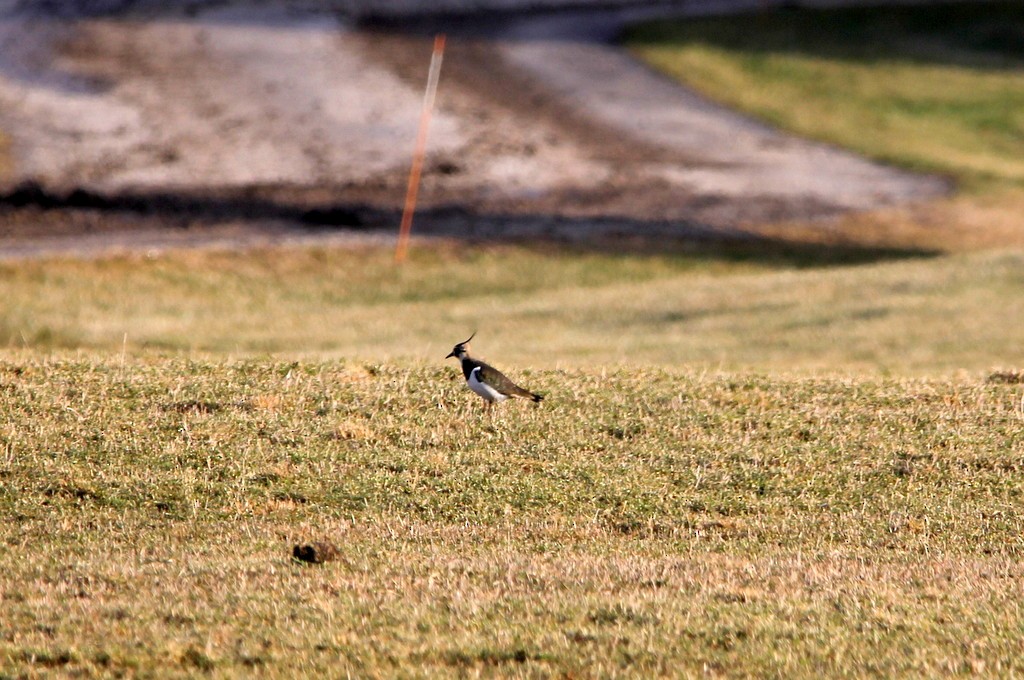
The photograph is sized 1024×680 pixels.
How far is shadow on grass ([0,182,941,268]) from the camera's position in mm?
30828

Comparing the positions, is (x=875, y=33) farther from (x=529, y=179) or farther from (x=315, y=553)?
(x=315, y=553)

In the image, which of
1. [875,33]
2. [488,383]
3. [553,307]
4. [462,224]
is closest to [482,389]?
[488,383]

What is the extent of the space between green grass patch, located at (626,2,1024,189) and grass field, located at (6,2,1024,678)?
1056 inches

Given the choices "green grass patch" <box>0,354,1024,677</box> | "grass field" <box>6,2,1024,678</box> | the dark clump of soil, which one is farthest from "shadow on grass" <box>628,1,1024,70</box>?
the dark clump of soil

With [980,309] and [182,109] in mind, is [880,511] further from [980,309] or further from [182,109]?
[182,109]

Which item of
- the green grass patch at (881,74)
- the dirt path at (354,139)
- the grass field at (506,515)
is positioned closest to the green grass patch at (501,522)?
the grass field at (506,515)

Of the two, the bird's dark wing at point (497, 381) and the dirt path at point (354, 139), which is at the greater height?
the bird's dark wing at point (497, 381)

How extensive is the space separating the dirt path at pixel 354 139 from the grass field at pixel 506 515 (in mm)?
12266

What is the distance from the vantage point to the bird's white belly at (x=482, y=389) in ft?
41.3

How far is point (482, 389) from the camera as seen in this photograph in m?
12.6

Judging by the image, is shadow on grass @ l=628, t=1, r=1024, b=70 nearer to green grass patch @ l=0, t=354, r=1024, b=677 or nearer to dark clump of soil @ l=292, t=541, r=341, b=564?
green grass patch @ l=0, t=354, r=1024, b=677

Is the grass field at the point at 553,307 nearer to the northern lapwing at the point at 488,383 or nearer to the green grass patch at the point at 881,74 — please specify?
the northern lapwing at the point at 488,383

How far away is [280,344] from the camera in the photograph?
2114cm

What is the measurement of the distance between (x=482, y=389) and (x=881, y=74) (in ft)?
146
